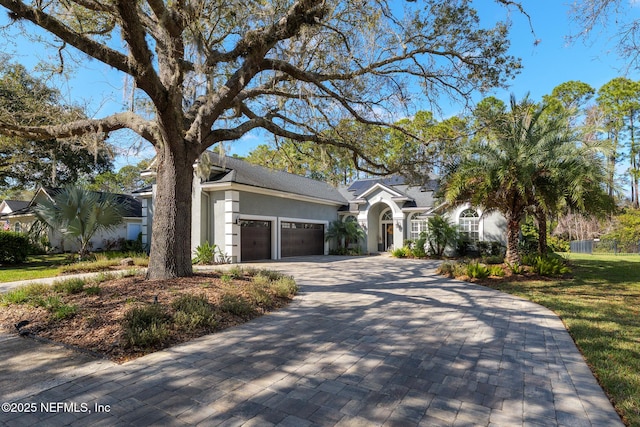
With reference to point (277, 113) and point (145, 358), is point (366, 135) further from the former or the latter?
point (145, 358)

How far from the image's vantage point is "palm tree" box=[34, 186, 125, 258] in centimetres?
1339

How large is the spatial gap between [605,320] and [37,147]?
26237 millimetres

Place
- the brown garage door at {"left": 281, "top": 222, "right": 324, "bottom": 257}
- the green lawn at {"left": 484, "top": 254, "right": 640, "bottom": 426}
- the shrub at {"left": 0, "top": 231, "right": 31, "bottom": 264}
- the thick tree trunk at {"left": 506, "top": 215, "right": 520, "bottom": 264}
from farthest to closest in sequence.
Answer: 1. the brown garage door at {"left": 281, "top": 222, "right": 324, "bottom": 257}
2. the shrub at {"left": 0, "top": 231, "right": 31, "bottom": 264}
3. the thick tree trunk at {"left": 506, "top": 215, "right": 520, "bottom": 264}
4. the green lawn at {"left": 484, "top": 254, "right": 640, "bottom": 426}

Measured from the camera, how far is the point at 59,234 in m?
20.1

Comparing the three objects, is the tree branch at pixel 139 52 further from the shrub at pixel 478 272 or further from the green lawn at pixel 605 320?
the shrub at pixel 478 272

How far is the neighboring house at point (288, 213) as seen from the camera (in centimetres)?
1634

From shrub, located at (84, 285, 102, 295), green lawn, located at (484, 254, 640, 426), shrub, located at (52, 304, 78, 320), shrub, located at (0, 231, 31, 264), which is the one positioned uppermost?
shrub, located at (0, 231, 31, 264)

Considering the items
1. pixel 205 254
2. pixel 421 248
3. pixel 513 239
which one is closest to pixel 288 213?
pixel 205 254

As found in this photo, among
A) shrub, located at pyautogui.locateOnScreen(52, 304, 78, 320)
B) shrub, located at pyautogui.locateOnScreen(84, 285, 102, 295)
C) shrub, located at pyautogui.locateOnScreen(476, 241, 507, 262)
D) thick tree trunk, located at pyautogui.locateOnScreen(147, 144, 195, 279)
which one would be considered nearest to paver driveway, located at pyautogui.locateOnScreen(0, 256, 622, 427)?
shrub, located at pyautogui.locateOnScreen(52, 304, 78, 320)

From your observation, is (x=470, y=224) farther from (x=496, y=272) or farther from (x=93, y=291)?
(x=93, y=291)

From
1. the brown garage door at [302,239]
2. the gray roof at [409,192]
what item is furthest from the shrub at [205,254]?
the gray roof at [409,192]

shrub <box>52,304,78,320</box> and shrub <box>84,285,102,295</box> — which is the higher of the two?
shrub <box>84,285,102,295</box>

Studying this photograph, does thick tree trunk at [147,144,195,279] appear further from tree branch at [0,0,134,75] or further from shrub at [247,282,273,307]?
tree branch at [0,0,134,75]

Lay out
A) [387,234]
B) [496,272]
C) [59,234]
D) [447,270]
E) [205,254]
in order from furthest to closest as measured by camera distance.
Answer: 1. [387,234]
2. [59,234]
3. [205,254]
4. [447,270]
5. [496,272]
